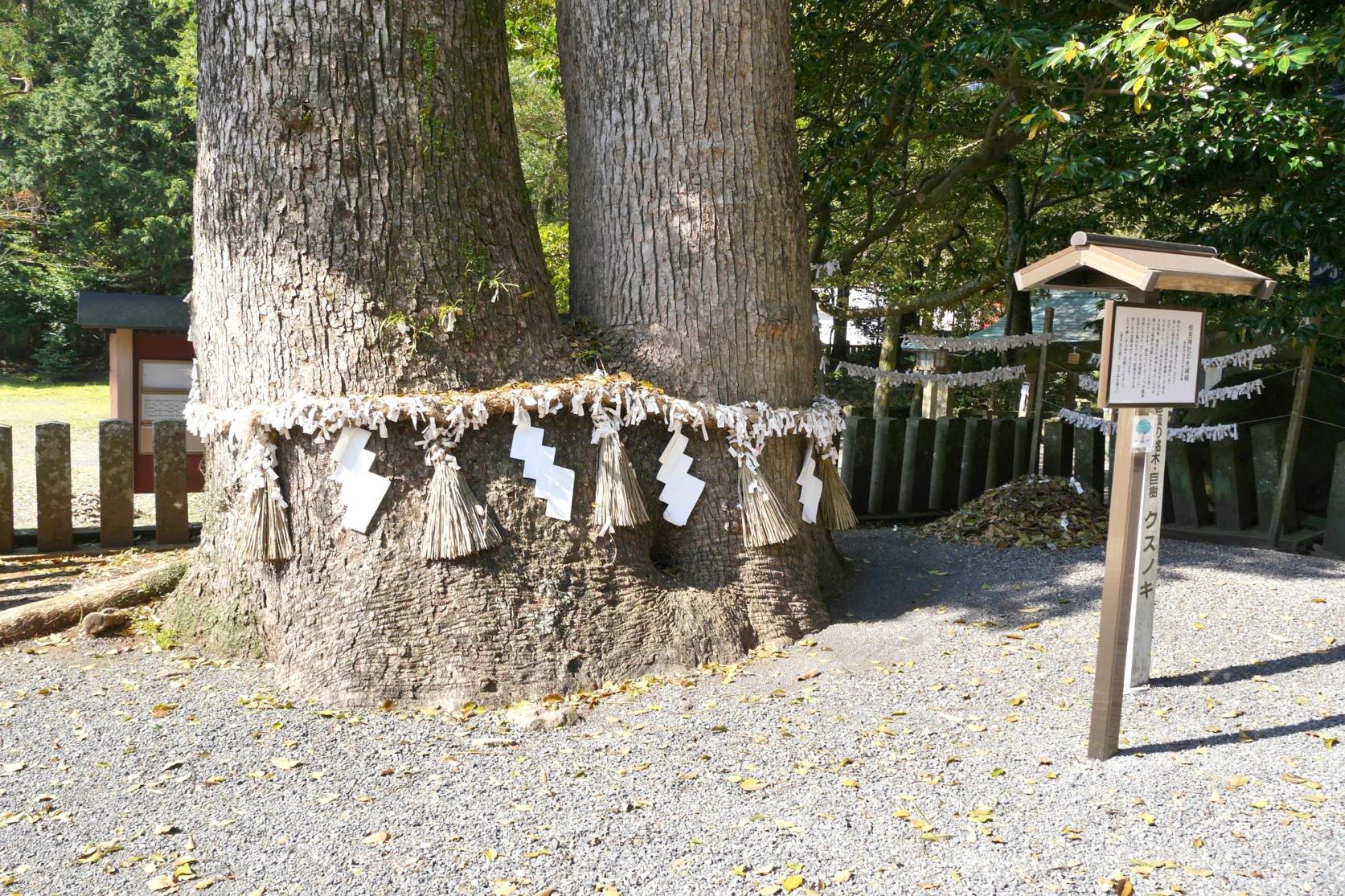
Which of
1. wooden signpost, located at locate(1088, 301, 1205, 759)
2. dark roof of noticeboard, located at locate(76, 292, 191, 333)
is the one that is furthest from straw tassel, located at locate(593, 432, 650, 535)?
dark roof of noticeboard, located at locate(76, 292, 191, 333)

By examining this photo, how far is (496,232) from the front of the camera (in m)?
4.28

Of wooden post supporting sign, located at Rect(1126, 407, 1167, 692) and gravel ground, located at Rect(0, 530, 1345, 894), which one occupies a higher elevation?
wooden post supporting sign, located at Rect(1126, 407, 1167, 692)

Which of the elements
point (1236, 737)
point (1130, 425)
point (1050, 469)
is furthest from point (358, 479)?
point (1050, 469)

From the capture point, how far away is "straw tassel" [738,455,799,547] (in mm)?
4457

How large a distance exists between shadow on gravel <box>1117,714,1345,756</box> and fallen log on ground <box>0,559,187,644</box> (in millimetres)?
4391

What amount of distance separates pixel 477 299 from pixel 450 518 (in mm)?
918

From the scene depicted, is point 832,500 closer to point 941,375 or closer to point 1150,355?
point 1150,355

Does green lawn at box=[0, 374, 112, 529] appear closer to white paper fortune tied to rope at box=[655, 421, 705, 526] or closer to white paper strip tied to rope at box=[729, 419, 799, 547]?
white paper fortune tied to rope at box=[655, 421, 705, 526]

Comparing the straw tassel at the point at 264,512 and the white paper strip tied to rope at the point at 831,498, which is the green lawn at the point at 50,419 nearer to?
the straw tassel at the point at 264,512

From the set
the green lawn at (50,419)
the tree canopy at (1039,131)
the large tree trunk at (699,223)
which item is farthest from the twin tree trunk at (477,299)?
the green lawn at (50,419)

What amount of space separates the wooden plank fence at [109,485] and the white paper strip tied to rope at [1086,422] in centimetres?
687

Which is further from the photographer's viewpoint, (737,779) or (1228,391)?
(1228,391)

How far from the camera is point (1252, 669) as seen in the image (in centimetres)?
410

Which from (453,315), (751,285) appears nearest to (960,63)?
(751,285)
